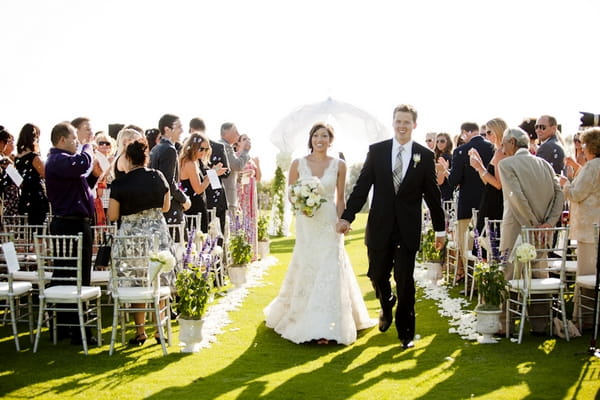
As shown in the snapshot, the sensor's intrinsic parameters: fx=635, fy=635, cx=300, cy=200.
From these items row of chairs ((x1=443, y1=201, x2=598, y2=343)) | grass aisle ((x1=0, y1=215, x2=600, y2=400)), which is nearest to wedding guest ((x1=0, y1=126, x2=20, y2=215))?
grass aisle ((x1=0, y1=215, x2=600, y2=400))

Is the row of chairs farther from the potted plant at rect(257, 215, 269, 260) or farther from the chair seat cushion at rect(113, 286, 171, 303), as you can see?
the potted plant at rect(257, 215, 269, 260)

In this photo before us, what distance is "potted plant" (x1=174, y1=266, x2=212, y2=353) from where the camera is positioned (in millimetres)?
6008

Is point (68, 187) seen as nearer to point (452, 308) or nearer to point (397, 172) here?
point (397, 172)

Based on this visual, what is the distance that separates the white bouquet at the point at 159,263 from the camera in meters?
5.76

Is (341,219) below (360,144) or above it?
below

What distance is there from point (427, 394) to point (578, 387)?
116 centimetres

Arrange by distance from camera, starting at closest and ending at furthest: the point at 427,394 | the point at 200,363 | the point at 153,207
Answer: the point at 427,394
the point at 200,363
the point at 153,207

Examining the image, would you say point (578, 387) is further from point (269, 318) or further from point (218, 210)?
point (218, 210)

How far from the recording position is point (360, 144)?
19.0m

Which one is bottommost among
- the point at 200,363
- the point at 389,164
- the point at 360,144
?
the point at 200,363

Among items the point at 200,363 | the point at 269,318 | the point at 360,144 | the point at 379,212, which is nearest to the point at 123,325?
the point at 200,363

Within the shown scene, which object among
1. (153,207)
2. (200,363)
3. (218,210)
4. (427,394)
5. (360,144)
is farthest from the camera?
(360,144)

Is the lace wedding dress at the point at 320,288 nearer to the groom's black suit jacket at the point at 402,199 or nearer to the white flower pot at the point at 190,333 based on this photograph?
the groom's black suit jacket at the point at 402,199

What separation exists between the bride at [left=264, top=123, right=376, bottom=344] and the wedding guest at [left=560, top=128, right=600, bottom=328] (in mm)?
2286
